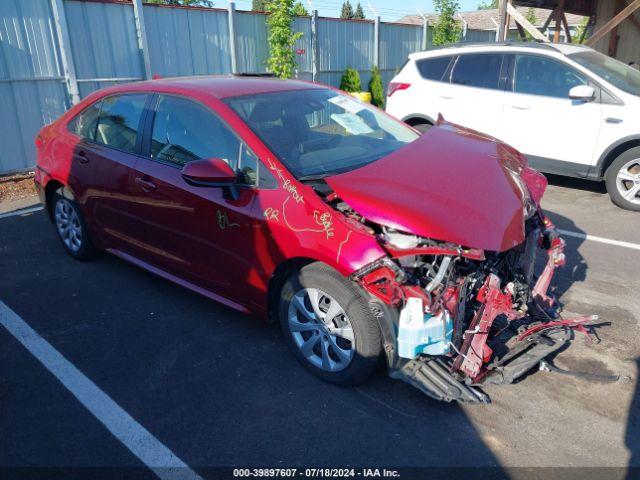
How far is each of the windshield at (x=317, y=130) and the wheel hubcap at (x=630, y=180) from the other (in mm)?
3557

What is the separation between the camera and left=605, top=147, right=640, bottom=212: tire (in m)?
6.38

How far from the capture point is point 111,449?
2779 millimetres

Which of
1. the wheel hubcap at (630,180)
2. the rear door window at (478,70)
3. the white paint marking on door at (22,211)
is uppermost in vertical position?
the rear door window at (478,70)

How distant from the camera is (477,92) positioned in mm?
7461

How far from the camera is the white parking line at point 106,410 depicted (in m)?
2.67

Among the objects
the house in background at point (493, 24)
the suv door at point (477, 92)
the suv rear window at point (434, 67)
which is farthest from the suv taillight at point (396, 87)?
the house in background at point (493, 24)

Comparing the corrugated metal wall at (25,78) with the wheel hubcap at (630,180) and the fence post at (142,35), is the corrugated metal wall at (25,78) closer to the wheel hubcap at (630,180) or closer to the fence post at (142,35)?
the fence post at (142,35)

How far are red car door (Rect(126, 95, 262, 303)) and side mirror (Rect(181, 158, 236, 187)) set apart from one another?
144 mm

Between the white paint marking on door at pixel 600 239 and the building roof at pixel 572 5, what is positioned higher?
the building roof at pixel 572 5

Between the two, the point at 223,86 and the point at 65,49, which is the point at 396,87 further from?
the point at 65,49

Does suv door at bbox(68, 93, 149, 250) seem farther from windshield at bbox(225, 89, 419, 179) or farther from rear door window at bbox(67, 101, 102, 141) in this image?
windshield at bbox(225, 89, 419, 179)

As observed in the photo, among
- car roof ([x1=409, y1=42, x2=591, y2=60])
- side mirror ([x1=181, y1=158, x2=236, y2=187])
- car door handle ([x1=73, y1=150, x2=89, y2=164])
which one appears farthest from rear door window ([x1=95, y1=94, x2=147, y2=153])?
car roof ([x1=409, y1=42, x2=591, y2=60])

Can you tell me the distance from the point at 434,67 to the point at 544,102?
176 centimetres

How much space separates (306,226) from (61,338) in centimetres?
211
